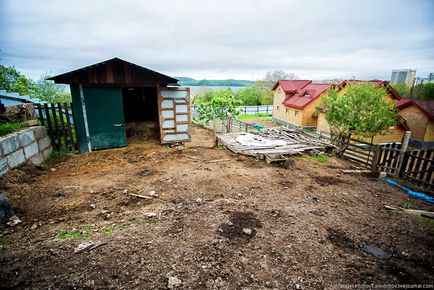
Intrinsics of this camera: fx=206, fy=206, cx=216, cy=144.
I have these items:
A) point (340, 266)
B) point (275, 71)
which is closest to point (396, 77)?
point (275, 71)

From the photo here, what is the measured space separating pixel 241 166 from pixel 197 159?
2067 millimetres

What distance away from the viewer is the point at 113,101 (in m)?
9.86

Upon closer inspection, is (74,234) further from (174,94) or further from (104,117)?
(174,94)

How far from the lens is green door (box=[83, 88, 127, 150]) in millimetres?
9516

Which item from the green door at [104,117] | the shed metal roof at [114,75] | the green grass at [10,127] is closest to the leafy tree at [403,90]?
the shed metal roof at [114,75]

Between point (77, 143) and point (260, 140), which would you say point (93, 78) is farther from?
point (260, 140)

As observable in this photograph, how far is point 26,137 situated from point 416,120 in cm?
3100

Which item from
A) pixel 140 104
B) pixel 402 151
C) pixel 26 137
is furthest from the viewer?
pixel 140 104

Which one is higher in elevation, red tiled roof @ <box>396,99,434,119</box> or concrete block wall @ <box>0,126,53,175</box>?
red tiled roof @ <box>396,99,434,119</box>

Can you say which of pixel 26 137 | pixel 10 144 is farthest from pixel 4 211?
pixel 26 137

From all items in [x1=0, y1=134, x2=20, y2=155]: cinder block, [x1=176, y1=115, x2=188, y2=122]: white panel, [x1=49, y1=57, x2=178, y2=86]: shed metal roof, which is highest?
[x1=49, y1=57, x2=178, y2=86]: shed metal roof

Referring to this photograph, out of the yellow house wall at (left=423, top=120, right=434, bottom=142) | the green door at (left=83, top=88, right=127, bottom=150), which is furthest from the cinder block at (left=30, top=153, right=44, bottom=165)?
the yellow house wall at (left=423, top=120, right=434, bottom=142)

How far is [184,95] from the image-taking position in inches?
A: 428

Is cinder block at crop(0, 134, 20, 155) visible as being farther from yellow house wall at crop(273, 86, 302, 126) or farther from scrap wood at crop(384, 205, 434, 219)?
yellow house wall at crop(273, 86, 302, 126)
